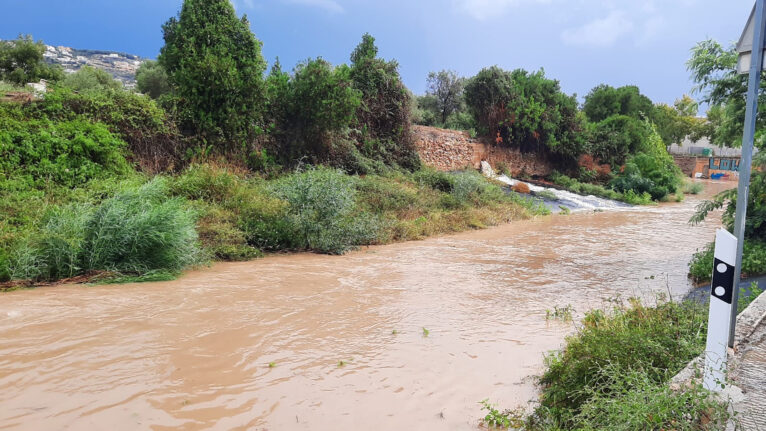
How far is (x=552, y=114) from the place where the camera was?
27.4m

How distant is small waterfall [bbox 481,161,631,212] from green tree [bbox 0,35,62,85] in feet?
78.0

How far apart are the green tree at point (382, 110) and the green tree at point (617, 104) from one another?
26641 millimetres

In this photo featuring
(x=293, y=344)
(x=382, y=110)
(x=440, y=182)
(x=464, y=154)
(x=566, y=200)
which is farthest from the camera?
(x=464, y=154)

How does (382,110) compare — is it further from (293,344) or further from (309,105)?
(293,344)

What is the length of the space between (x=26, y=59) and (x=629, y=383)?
109 feet

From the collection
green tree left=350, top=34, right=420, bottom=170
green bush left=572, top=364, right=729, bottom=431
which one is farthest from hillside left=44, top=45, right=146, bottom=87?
green bush left=572, top=364, right=729, bottom=431

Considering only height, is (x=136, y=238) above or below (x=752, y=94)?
below

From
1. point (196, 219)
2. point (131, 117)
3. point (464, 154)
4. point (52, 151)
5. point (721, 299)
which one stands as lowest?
point (196, 219)

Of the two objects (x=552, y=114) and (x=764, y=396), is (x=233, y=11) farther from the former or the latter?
(x=552, y=114)

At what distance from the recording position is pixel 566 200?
21781mm

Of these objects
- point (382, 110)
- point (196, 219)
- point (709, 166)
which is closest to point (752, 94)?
point (196, 219)

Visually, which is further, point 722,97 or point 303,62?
point 303,62

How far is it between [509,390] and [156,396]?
2.84 metres

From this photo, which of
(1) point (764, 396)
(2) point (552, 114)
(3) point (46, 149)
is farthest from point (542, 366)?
(2) point (552, 114)
